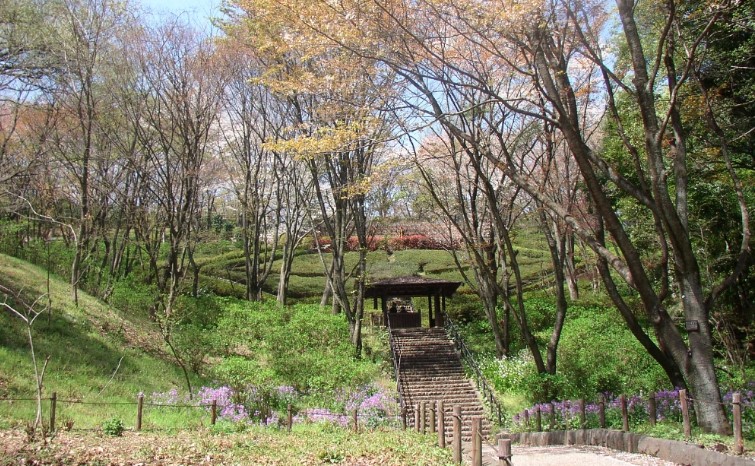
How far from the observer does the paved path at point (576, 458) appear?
23.4 feet

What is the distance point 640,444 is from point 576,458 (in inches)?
32.9

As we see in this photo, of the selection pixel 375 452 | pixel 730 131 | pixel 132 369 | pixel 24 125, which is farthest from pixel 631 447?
pixel 24 125

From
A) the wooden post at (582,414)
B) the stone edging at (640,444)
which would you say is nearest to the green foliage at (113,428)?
the stone edging at (640,444)

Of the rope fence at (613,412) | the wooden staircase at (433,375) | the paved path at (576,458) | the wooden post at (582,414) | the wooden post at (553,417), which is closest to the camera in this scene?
the paved path at (576,458)

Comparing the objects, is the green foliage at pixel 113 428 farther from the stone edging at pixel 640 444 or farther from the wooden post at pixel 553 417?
the wooden post at pixel 553 417

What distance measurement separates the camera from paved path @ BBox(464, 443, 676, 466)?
7125mm

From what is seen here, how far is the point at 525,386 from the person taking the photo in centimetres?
1464

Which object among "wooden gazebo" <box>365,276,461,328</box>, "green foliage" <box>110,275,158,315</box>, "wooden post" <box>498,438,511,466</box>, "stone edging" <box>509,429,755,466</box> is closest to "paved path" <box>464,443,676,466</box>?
"stone edging" <box>509,429,755,466</box>

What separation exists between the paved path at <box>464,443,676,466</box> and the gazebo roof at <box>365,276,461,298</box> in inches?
483

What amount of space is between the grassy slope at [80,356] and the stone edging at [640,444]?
7755mm

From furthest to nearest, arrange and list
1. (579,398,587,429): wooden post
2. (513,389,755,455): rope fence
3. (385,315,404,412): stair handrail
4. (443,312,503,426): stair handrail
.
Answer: (385,315,404,412): stair handrail, (443,312,503,426): stair handrail, (579,398,587,429): wooden post, (513,389,755,455): rope fence

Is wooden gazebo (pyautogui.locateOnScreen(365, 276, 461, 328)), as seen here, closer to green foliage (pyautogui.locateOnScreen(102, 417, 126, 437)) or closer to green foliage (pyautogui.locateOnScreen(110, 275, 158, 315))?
green foliage (pyautogui.locateOnScreen(110, 275, 158, 315))

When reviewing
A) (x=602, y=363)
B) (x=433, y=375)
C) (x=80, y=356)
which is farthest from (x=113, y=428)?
(x=602, y=363)

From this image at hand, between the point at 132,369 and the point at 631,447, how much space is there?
36.0 feet
